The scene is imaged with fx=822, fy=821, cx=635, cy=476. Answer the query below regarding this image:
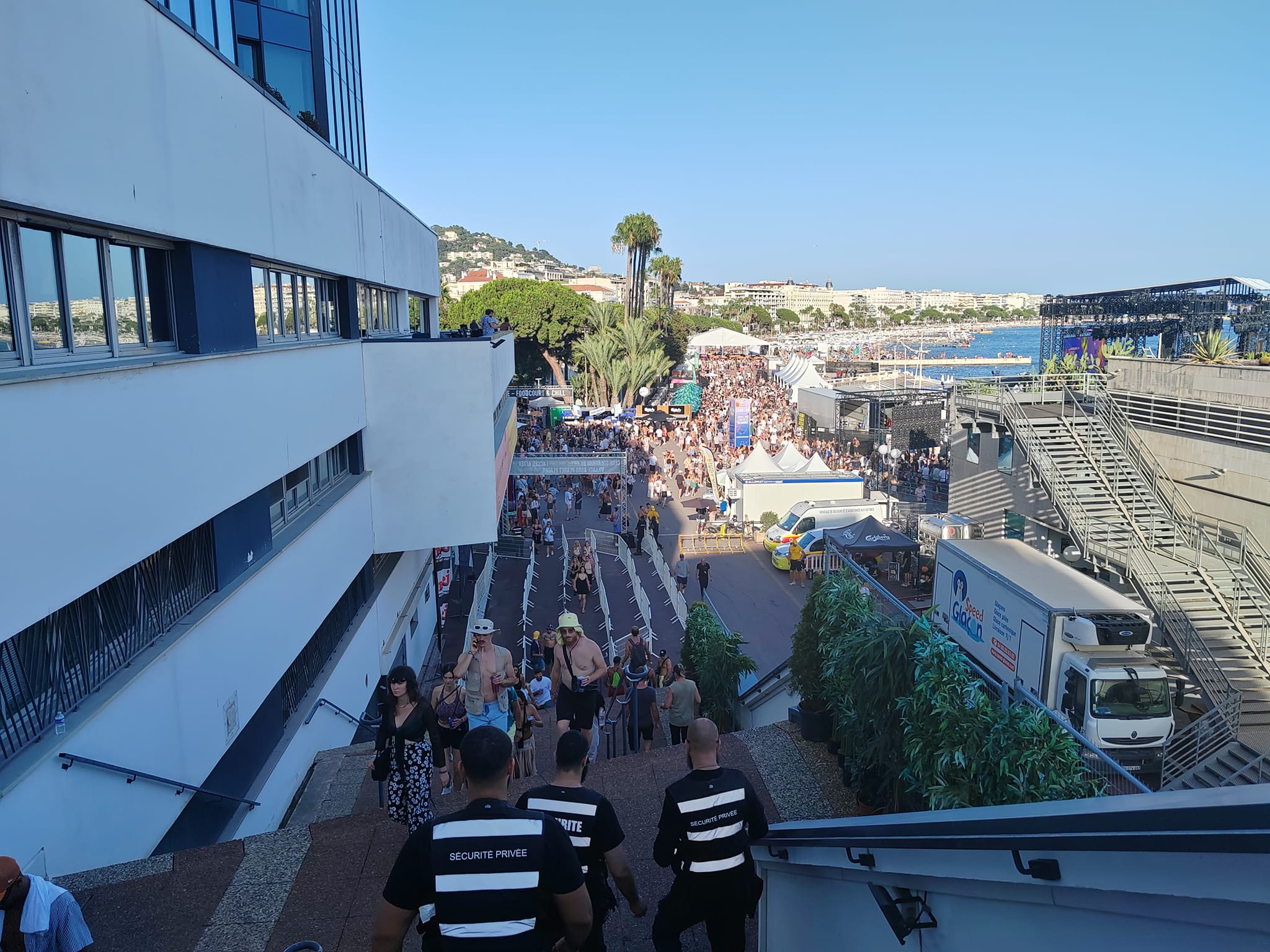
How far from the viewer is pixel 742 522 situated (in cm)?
2644

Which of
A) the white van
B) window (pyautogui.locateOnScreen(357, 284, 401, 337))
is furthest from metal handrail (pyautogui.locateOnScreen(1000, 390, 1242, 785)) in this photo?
window (pyautogui.locateOnScreen(357, 284, 401, 337))

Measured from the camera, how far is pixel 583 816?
324cm

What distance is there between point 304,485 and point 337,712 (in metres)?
3.01

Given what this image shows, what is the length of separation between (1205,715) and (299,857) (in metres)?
10.7

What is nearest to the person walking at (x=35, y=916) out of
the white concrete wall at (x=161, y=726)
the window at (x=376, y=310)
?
the white concrete wall at (x=161, y=726)

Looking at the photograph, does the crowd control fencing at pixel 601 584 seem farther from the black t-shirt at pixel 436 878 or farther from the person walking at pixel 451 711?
the black t-shirt at pixel 436 878

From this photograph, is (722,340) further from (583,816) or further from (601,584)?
(583,816)

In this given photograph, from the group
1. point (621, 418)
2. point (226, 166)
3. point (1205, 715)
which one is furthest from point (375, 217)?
point (621, 418)

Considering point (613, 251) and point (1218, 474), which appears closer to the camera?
point (1218, 474)

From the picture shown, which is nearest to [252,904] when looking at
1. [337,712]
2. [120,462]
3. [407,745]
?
[407,745]

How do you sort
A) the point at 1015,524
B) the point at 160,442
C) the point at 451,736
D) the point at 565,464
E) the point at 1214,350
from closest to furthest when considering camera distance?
the point at 160,442, the point at 451,736, the point at 1214,350, the point at 1015,524, the point at 565,464

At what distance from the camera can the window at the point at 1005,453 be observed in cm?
2048

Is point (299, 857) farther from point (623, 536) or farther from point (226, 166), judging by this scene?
point (623, 536)

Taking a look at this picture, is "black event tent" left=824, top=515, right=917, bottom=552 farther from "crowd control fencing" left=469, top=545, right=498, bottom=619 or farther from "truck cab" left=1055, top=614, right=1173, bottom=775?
"truck cab" left=1055, top=614, right=1173, bottom=775
